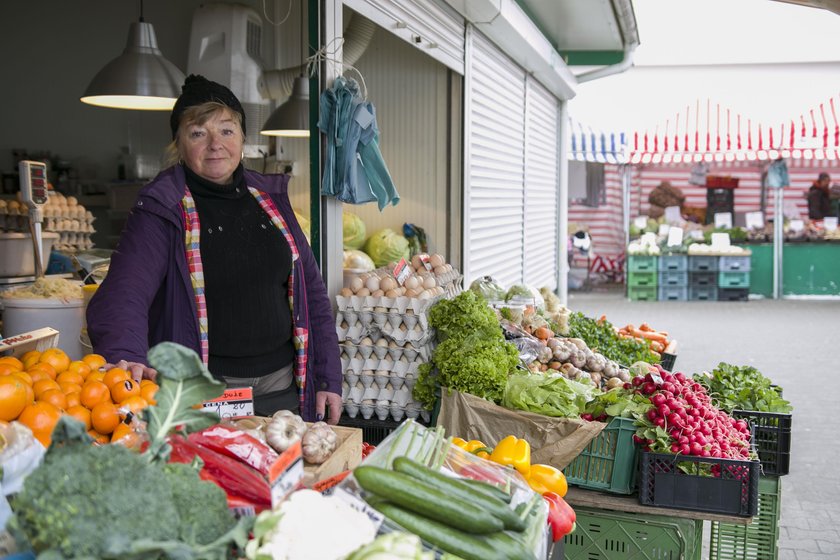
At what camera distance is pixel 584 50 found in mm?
12195

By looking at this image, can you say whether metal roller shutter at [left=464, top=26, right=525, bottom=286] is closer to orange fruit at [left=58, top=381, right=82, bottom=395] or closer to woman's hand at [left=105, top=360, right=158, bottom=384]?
woman's hand at [left=105, top=360, right=158, bottom=384]

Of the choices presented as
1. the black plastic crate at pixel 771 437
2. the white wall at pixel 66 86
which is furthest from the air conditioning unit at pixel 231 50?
the black plastic crate at pixel 771 437

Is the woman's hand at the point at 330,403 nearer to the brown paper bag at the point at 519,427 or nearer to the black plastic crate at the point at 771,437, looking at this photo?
the brown paper bag at the point at 519,427

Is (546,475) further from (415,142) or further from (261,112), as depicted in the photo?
(261,112)

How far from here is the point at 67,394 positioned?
7.67ft

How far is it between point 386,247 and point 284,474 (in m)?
5.38

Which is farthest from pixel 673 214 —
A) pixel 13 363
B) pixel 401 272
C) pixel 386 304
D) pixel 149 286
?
pixel 13 363

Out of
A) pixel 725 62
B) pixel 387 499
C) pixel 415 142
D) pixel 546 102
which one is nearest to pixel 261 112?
pixel 415 142

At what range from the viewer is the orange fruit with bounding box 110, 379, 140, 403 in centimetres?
240

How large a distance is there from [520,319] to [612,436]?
2186mm

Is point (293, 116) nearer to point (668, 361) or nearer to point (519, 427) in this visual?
point (668, 361)

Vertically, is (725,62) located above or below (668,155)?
above

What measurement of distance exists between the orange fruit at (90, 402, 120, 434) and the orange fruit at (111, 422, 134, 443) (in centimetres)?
2

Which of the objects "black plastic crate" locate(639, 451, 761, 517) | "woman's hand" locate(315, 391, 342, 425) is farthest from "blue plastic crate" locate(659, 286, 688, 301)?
"woman's hand" locate(315, 391, 342, 425)
